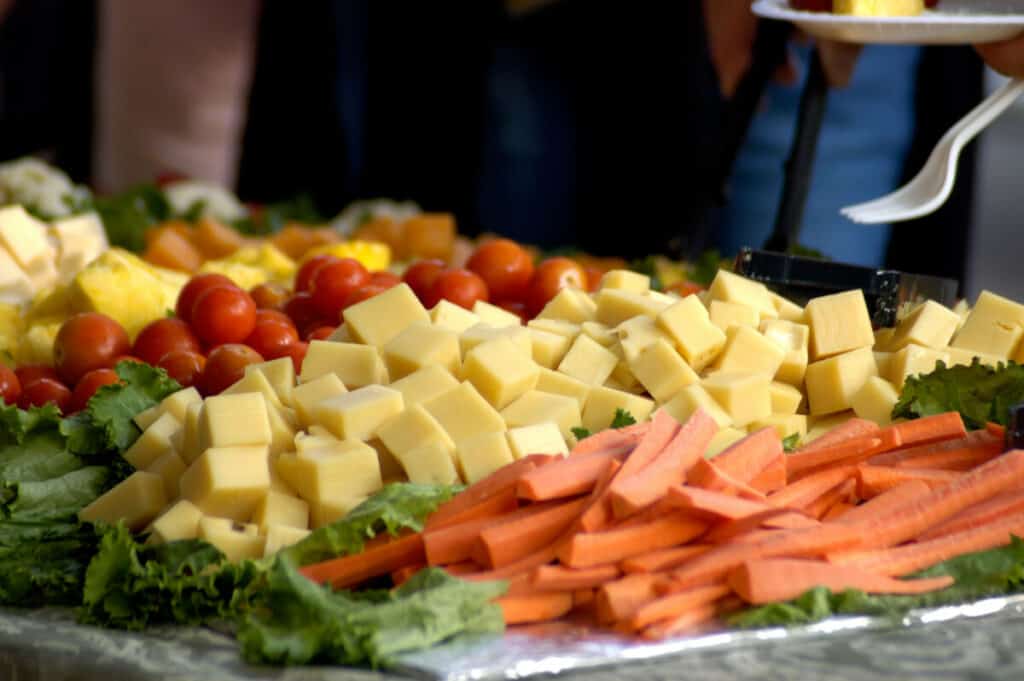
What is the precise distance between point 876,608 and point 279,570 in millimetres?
766

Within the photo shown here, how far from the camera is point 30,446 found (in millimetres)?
2186

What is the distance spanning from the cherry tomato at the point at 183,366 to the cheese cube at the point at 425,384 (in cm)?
55

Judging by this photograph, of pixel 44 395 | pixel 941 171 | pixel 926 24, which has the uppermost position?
pixel 926 24

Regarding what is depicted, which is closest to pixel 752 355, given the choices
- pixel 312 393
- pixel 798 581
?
pixel 798 581

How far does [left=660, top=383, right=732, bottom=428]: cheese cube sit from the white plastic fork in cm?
80

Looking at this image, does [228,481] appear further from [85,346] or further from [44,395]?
[85,346]

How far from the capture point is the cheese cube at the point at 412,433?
2021 millimetres

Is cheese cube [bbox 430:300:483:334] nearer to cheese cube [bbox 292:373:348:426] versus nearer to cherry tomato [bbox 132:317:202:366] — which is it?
cheese cube [bbox 292:373:348:426]

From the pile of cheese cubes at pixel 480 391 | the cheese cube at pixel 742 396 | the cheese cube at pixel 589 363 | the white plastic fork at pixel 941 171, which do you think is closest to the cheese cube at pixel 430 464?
the pile of cheese cubes at pixel 480 391

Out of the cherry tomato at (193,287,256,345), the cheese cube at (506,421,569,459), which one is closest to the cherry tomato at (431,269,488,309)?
the cherry tomato at (193,287,256,345)

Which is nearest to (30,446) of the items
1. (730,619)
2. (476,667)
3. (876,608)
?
(476,667)

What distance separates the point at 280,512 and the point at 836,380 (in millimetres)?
966

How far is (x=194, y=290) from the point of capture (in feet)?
9.28

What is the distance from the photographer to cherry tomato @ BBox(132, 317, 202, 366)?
8.79 ft
